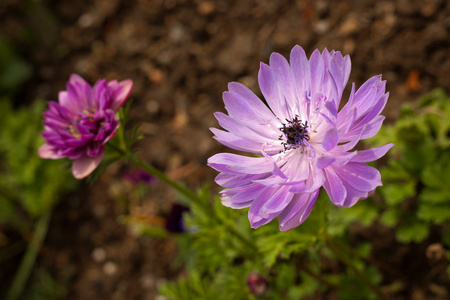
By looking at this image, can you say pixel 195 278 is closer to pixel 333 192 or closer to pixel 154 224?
pixel 154 224

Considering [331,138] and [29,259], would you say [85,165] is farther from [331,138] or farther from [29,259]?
[29,259]

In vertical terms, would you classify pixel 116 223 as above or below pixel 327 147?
above

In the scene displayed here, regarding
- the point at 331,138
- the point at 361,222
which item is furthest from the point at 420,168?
the point at 331,138

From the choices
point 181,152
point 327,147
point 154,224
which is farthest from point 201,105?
point 327,147

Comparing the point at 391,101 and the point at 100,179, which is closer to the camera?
the point at 391,101

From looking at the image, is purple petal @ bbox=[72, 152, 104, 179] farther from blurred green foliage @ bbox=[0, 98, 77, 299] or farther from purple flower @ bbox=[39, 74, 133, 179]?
blurred green foliage @ bbox=[0, 98, 77, 299]

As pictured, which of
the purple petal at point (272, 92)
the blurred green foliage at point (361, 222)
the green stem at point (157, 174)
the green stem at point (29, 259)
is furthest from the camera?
the green stem at point (29, 259)

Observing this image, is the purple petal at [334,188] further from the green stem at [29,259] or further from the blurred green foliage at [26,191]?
the green stem at [29,259]

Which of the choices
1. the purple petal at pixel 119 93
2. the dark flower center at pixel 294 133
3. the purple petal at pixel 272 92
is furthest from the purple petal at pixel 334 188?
the purple petal at pixel 119 93
